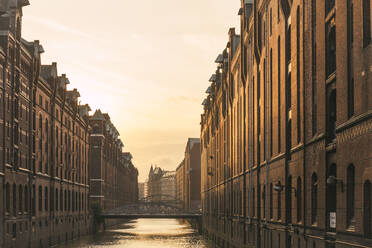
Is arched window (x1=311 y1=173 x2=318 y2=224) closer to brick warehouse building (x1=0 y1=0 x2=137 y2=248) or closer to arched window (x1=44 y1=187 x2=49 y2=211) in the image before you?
brick warehouse building (x1=0 y1=0 x2=137 y2=248)

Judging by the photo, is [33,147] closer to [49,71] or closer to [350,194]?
[49,71]

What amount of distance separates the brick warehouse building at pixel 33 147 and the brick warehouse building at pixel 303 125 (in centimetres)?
1791

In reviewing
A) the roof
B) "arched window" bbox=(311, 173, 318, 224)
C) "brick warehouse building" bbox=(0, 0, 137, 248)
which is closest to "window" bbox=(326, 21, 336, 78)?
"arched window" bbox=(311, 173, 318, 224)

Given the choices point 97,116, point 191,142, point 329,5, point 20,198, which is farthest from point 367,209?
point 191,142

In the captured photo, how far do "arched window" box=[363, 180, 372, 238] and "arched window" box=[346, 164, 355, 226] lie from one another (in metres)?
1.53

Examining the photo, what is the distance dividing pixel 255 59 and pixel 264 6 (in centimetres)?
416

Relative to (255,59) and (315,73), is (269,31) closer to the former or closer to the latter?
(255,59)

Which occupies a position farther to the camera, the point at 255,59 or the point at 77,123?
the point at 77,123

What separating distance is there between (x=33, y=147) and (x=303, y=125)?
37.1 meters

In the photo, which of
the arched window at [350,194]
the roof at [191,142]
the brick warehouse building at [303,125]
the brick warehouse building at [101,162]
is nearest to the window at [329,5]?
the brick warehouse building at [303,125]

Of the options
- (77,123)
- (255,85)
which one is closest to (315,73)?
(255,85)

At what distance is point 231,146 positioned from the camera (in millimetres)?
62219

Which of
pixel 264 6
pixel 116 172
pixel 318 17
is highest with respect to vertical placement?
pixel 264 6

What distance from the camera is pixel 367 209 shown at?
20469mm
